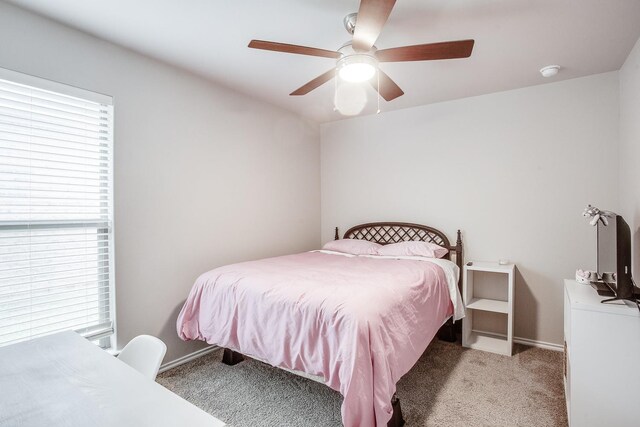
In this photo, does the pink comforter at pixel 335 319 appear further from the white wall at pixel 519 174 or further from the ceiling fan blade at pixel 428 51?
the ceiling fan blade at pixel 428 51

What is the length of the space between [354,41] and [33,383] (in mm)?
2182

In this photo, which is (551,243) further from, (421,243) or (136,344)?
(136,344)

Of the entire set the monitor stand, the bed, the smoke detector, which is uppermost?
the smoke detector

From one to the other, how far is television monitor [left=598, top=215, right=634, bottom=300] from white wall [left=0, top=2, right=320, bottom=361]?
3137mm

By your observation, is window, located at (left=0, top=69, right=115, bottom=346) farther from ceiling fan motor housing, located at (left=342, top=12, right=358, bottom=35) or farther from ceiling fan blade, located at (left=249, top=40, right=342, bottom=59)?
ceiling fan motor housing, located at (left=342, top=12, right=358, bottom=35)

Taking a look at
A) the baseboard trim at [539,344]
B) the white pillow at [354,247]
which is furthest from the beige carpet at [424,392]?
the white pillow at [354,247]

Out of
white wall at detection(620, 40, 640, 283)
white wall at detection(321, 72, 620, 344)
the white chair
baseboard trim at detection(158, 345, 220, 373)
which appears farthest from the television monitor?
baseboard trim at detection(158, 345, 220, 373)

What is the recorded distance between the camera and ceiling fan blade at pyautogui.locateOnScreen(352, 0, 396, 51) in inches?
61.4

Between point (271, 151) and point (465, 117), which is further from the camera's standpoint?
point (271, 151)

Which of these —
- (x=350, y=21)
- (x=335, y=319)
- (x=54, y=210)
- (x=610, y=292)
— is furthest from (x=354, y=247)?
(x=54, y=210)

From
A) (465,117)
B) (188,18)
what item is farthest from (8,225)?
(465,117)

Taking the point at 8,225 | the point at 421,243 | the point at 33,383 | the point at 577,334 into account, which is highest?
the point at 8,225

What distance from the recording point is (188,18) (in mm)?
2170

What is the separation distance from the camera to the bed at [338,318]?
170 centimetres
